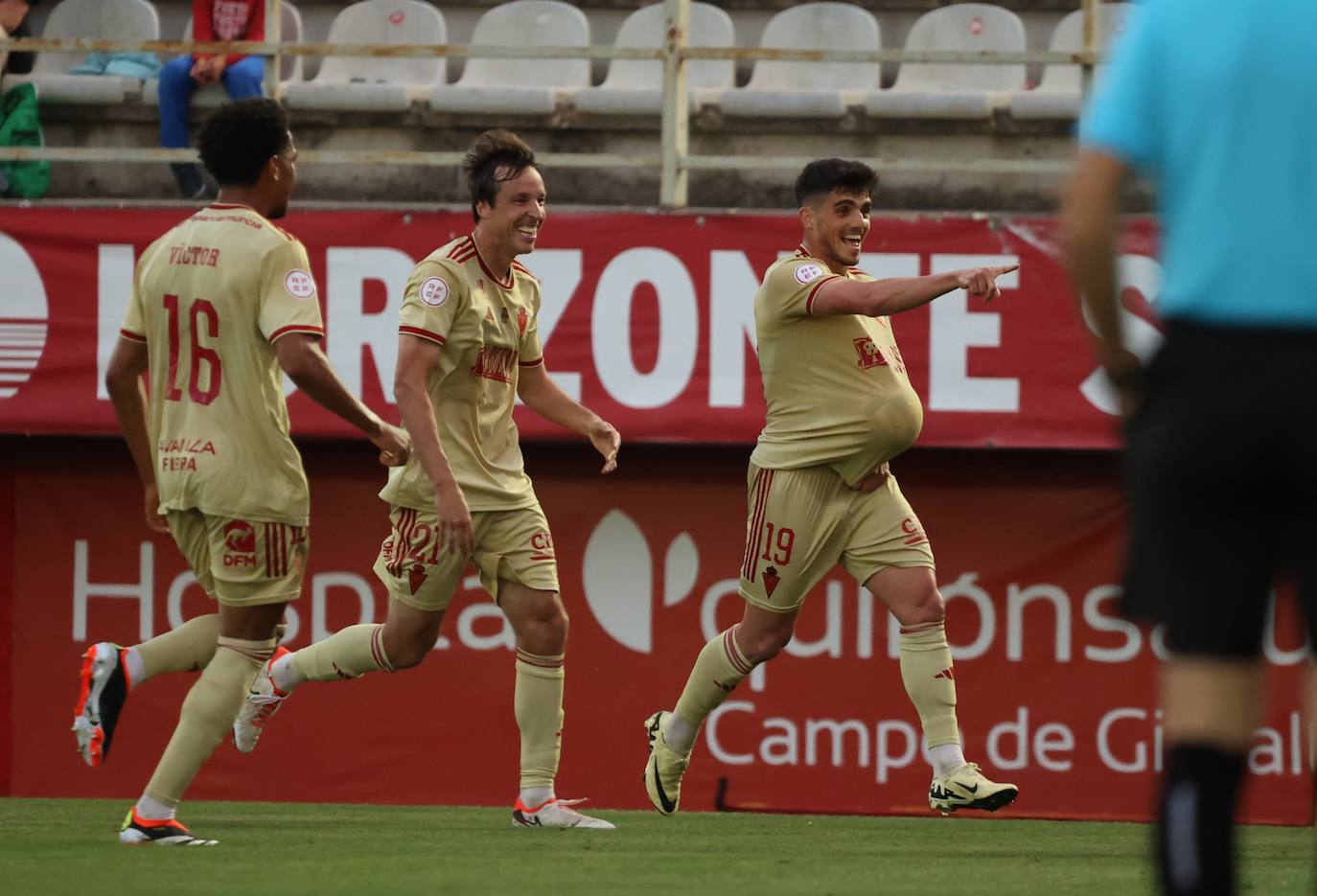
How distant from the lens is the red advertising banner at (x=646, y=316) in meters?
8.53

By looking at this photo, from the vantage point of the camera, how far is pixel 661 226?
28.4 ft

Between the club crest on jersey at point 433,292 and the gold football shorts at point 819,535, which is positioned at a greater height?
the club crest on jersey at point 433,292

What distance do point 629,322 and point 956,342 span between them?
1352 millimetres

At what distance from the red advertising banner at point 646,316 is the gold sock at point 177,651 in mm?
2239

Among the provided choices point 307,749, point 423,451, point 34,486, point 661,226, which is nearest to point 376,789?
point 307,749

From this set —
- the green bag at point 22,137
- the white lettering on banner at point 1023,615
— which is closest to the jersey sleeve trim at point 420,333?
the white lettering on banner at point 1023,615

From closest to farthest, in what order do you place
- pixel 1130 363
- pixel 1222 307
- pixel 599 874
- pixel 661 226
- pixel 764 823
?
pixel 1222 307 → pixel 1130 363 → pixel 599 874 → pixel 764 823 → pixel 661 226

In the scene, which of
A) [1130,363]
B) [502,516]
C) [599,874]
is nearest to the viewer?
[1130,363]

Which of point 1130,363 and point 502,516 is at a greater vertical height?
point 1130,363

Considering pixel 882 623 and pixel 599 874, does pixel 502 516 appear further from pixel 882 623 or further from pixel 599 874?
pixel 882 623

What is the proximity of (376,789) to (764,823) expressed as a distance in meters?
2.14

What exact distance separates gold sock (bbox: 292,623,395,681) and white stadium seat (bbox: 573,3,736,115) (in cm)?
439

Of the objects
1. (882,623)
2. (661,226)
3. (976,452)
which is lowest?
(882,623)

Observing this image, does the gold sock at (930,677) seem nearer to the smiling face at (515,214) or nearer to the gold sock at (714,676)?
the gold sock at (714,676)
